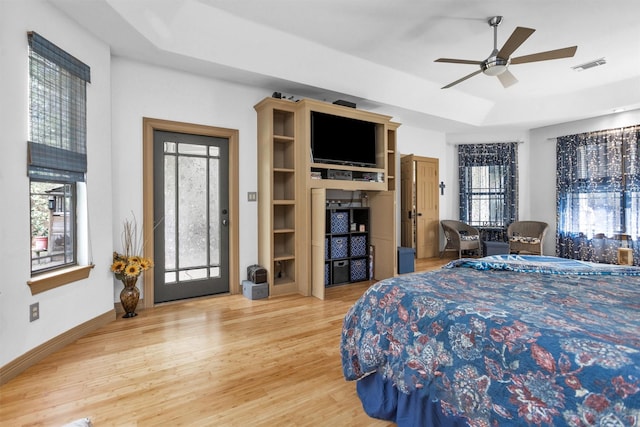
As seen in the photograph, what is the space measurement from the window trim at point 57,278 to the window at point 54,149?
0.29 feet

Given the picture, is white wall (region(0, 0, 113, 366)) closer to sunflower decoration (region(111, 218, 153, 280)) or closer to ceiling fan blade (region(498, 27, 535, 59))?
sunflower decoration (region(111, 218, 153, 280))

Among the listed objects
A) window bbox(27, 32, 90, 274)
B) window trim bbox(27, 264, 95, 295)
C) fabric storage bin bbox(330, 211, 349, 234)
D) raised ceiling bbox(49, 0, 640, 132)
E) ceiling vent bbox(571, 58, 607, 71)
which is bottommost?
window trim bbox(27, 264, 95, 295)

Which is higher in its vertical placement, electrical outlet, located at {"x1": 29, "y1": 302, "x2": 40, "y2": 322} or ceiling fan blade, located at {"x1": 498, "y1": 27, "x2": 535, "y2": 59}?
ceiling fan blade, located at {"x1": 498, "y1": 27, "x2": 535, "y2": 59}

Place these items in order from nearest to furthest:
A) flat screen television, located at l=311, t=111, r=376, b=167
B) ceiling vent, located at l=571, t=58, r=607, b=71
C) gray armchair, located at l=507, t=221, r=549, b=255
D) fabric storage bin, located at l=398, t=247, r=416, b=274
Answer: flat screen television, located at l=311, t=111, r=376, b=167, ceiling vent, located at l=571, t=58, r=607, b=71, fabric storage bin, located at l=398, t=247, r=416, b=274, gray armchair, located at l=507, t=221, r=549, b=255

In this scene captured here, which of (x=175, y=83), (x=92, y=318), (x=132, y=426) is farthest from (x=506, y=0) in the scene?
(x=92, y=318)

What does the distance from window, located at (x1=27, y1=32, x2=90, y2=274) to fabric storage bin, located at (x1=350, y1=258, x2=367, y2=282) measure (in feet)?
10.4

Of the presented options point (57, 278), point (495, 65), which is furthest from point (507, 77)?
point (57, 278)

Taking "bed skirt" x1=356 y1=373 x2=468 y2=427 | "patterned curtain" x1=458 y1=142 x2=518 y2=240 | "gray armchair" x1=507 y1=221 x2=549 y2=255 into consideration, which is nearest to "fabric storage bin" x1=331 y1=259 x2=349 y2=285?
"bed skirt" x1=356 y1=373 x2=468 y2=427

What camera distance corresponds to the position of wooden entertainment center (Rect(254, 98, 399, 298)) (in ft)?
12.3

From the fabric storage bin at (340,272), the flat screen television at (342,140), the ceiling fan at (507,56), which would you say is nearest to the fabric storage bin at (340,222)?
the fabric storage bin at (340,272)

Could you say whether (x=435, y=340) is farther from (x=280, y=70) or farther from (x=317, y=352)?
(x=280, y=70)

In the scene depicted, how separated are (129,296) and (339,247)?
2.50m

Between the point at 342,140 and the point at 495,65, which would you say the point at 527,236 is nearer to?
the point at 495,65

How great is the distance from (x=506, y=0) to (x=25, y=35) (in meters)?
3.90
